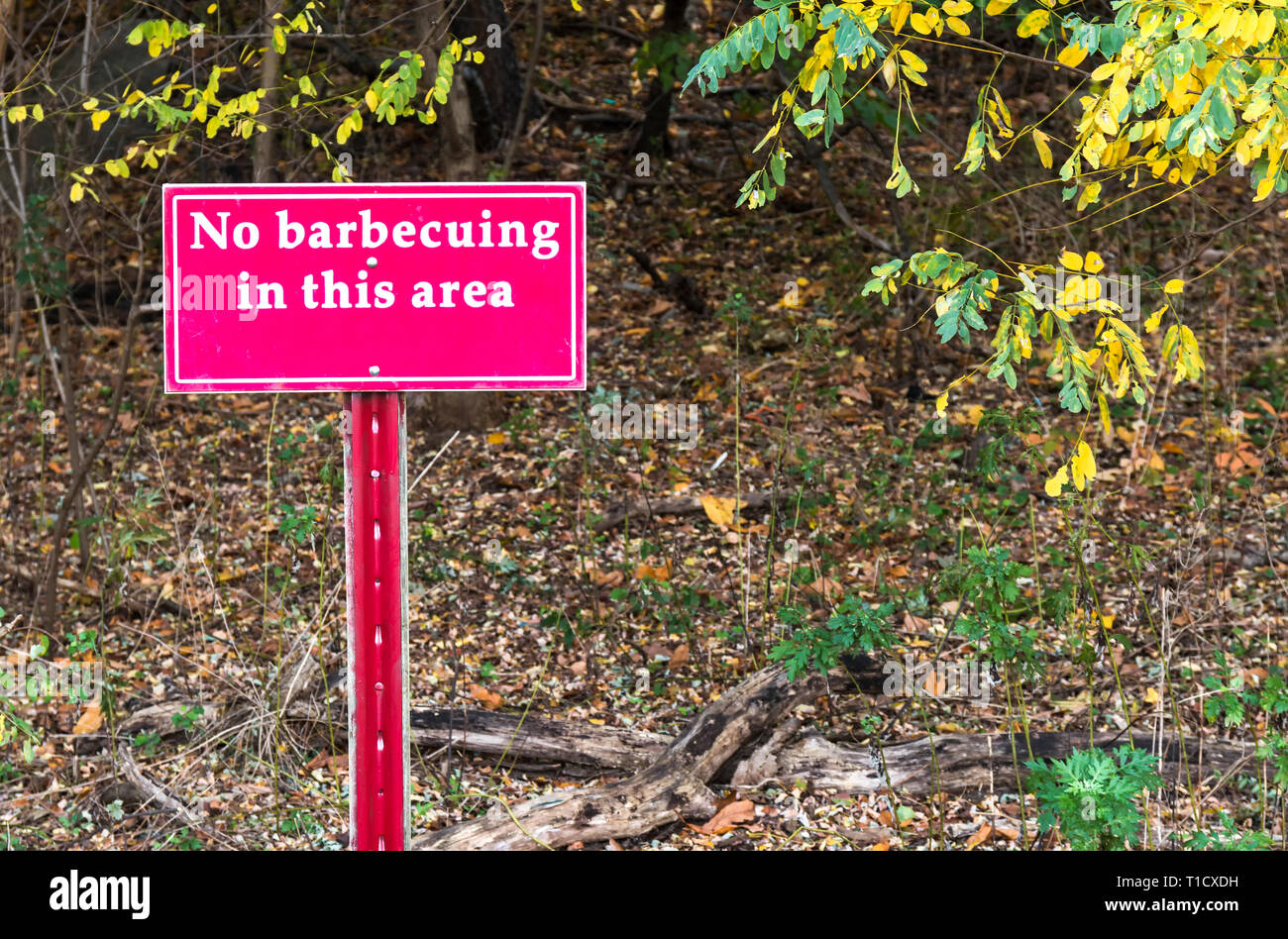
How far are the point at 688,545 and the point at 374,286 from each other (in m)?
4.21

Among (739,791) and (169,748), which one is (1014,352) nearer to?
(739,791)

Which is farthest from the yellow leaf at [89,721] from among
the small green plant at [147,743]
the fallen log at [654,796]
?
the fallen log at [654,796]

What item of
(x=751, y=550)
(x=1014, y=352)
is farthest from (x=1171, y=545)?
(x=1014, y=352)

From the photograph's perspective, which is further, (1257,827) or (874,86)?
(874,86)

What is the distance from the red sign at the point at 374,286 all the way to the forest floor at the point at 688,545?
2153 mm

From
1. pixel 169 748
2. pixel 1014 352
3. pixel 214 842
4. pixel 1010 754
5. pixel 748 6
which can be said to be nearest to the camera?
pixel 1014 352

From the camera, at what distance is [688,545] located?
6.82 meters

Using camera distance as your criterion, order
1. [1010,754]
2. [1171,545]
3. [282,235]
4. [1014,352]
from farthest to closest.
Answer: [1171,545] → [1010,754] → [1014,352] → [282,235]

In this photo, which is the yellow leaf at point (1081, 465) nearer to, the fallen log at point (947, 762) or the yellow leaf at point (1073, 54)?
the yellow leaf at point (1073, 54)

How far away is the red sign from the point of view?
9.02ft

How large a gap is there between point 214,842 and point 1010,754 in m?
2.99

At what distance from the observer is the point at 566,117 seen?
11391 mm

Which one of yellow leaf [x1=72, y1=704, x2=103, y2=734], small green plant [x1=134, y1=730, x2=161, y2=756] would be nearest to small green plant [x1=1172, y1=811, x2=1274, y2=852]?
small green plant [x1=134, y1=730, x2=161, y2=756]

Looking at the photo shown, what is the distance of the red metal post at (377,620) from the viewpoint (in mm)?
2812
